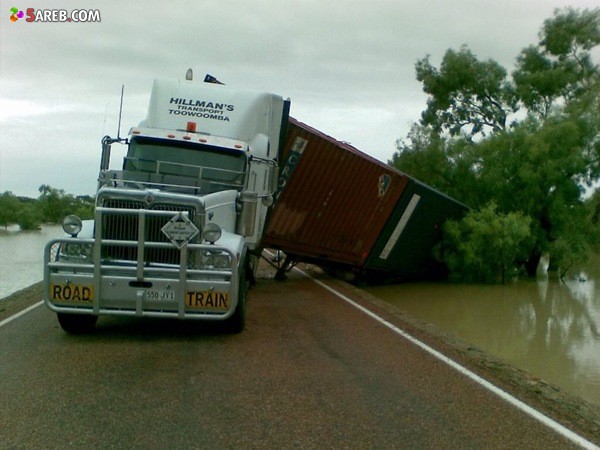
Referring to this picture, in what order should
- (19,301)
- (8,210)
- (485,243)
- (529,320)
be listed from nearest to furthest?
(19,301) < (529,320) < (485,243) < (8,210)

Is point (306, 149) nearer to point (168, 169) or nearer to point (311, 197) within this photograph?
point (311, 197)

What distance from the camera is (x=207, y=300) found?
8.91 m

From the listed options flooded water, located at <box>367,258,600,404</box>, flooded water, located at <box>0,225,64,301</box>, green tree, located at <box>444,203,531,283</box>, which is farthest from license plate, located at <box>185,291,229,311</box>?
green tree, located at <box>444,203,531,283</box>

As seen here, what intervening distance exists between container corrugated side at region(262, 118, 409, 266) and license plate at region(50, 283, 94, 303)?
27.4 feet

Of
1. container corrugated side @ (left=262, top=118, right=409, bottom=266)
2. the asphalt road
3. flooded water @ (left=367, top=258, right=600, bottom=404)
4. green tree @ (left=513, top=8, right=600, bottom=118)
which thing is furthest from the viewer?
green tree @ (left=513, top=8, right=600, bottom=118)

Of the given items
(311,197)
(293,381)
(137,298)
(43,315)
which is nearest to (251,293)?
(311,197)

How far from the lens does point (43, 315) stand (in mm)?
11883

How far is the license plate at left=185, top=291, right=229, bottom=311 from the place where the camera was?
8883 millimetres

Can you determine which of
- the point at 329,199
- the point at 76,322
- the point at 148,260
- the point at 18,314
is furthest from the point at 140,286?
the point at 329,199

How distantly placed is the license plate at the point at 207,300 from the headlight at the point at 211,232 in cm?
66

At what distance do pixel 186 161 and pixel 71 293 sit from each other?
286 centimetres

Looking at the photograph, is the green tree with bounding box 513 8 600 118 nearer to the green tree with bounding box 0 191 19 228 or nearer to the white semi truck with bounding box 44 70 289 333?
the white semi truck with bounding box 44 70 289 333

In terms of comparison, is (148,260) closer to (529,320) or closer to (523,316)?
(529,320)

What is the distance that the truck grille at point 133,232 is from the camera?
905cm
